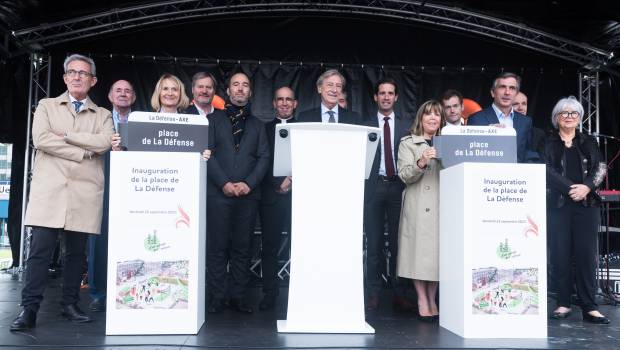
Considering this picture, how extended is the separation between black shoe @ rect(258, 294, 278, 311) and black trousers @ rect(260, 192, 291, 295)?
0.15 ft

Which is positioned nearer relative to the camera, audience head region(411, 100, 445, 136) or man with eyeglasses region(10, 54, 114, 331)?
man with eyeglasses region(10, 54, 114, 331)

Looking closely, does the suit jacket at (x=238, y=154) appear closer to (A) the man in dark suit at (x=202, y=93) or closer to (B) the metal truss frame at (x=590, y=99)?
(A) the man in dark suit at (x=202, y=93)

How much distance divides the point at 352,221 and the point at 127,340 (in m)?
1.47

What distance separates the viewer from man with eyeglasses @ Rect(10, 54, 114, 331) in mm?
3768

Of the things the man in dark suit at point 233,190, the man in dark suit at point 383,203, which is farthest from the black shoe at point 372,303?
the man in dark suit at point 233,190

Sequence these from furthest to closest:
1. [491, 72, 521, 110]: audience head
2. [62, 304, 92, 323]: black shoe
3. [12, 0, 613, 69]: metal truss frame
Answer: [12, 0, 613, 69]: metal truss frame < [491, 72, 521, 110]: audience head < [62, 304, 92, 323]: black shoe

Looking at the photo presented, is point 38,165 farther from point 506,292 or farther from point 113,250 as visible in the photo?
point 506,292

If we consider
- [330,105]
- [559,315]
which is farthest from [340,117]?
[559,315]

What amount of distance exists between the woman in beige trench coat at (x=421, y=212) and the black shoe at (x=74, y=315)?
2177 mm

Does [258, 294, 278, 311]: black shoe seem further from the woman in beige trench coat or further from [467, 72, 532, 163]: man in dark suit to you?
[467, 72, 532, 163]: man in dark suit

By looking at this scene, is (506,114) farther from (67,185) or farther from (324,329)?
(67,185)

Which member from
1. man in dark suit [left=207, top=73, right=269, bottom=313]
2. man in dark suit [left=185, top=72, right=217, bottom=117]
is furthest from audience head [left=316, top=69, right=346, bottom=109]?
man in dark suit [left=185, top=72, right=217, bottom=117]

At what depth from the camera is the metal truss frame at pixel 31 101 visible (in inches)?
262

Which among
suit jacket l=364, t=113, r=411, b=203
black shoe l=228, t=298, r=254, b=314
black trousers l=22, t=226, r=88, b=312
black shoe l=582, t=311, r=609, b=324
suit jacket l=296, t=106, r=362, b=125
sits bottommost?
black shoe l=582, t=311, r=609, b=324
